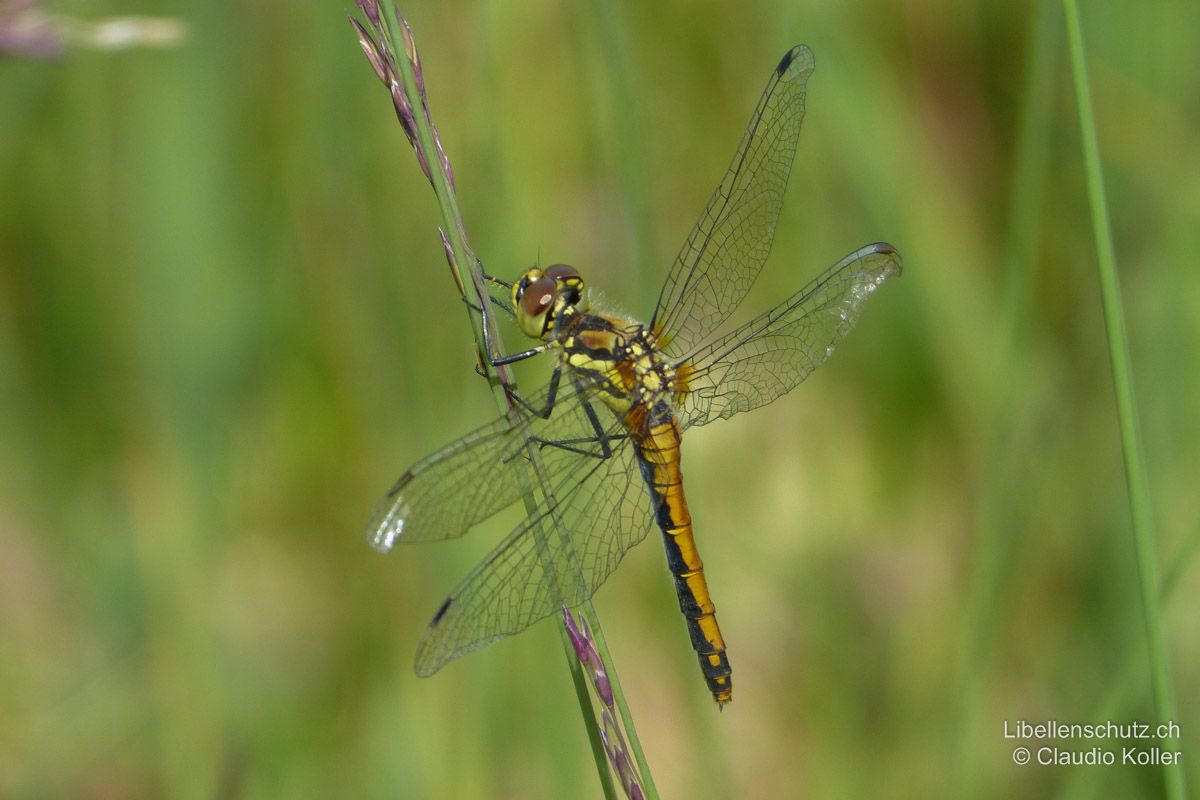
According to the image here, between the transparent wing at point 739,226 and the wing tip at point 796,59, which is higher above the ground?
the wing tip at point 796,59

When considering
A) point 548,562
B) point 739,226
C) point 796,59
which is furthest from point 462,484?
point 796,59

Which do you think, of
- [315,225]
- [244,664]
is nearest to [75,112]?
[315,225]

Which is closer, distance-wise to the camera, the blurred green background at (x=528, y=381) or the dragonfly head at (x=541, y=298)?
the dragonfly head at (x=541, y=298)

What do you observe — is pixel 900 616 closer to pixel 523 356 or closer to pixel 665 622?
pixel 665 622

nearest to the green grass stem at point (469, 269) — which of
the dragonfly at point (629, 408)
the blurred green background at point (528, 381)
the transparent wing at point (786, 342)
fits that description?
the dragonfly at point (629, 408)

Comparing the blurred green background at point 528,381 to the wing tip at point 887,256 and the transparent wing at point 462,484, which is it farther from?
the transparent wing at point 462,484

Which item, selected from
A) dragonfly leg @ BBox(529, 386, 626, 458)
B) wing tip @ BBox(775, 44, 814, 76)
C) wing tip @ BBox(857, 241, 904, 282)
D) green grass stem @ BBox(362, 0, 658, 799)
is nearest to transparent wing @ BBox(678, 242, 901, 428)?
wing tip @ BBox(857, 241, 904, 282)

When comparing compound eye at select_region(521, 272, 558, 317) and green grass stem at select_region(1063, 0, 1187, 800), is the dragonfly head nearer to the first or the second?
compound eye at select_region(521, 272, 558, 317)
